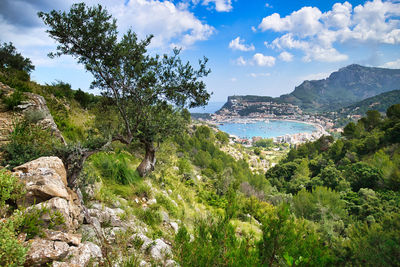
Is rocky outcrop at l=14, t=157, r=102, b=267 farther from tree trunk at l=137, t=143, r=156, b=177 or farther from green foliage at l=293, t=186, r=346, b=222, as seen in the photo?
green foliage at l=293, t=186, r=346, b=222

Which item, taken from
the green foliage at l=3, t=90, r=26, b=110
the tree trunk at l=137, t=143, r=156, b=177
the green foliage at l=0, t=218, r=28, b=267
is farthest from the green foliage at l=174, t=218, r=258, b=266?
the green foliage at l=3, t=90, r=26, b=110

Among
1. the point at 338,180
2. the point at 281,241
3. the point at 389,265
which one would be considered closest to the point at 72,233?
the point at 281,241

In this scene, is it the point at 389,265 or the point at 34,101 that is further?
the point at 34,101

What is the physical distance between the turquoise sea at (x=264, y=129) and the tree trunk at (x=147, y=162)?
441ft

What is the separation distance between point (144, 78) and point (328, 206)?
19924mm

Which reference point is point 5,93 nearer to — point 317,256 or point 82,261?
point 82,261

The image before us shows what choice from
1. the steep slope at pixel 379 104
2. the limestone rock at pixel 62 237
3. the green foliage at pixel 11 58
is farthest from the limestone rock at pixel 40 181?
the steep slope at pixel 379 104

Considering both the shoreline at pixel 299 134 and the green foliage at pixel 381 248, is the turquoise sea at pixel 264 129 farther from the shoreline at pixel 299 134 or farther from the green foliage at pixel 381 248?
the green foliage at pixel 381 248

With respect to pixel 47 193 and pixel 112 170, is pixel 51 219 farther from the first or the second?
pixel 112 170

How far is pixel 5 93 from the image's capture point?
5352mm

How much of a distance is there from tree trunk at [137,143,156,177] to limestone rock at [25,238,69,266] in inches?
210

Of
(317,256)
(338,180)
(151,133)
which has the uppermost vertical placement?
(151,133)

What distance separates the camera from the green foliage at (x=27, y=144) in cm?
338

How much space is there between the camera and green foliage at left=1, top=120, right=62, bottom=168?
3383 mm
